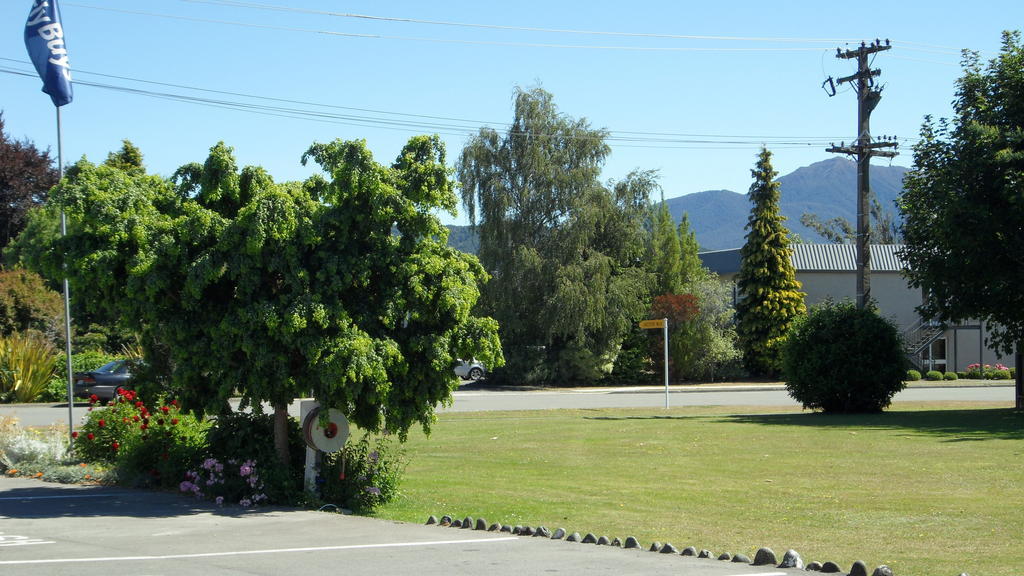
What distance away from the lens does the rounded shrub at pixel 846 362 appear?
2834 centimetres

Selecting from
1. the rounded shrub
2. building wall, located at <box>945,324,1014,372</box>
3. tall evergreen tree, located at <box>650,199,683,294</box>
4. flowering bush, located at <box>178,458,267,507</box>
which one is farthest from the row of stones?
building wall, located at <box>945,324,1014,372</box>

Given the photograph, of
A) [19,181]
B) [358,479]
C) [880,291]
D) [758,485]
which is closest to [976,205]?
[758,485]

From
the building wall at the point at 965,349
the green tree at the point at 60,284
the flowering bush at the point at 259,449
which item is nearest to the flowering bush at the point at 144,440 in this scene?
the flowering bush at the point at 259,449

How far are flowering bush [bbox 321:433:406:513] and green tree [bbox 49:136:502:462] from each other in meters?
0.42

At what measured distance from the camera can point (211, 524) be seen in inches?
449

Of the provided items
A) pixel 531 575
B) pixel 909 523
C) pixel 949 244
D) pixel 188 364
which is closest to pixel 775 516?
pixel 909 523

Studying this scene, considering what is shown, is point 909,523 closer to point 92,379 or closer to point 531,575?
point 531,575

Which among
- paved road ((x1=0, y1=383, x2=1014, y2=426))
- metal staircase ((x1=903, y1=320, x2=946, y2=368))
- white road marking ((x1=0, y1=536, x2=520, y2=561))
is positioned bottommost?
paved road ((x1=0, y1=383, x2=1014, y2=426))

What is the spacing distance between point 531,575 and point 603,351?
41.9 meters

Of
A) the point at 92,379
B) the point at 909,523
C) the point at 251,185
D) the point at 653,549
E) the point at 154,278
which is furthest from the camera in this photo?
the point at 92,379

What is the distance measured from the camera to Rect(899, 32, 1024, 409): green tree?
84.9 ft

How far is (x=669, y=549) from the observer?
9375 mm

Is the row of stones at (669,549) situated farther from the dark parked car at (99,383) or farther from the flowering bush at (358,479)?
the dark parked car at (99,383)

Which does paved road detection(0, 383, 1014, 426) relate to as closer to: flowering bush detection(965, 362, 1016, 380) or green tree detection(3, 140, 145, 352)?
green tree detection(3, 140, 145, 352)
